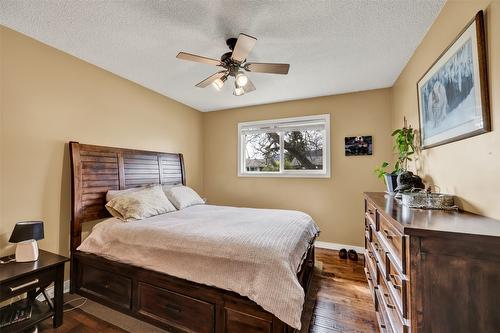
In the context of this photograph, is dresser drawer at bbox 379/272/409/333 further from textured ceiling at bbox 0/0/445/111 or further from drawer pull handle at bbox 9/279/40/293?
drawer pull handle at bbox 9/279/40/293

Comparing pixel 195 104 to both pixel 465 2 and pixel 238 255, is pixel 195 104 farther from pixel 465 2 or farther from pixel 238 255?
pixel 465 2

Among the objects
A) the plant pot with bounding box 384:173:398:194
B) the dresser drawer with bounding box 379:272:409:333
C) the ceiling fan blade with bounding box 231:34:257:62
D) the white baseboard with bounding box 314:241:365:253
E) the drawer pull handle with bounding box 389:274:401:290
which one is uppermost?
the ceiling fan blade with bounding box 231:34:257:62

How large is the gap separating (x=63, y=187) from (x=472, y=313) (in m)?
3.25

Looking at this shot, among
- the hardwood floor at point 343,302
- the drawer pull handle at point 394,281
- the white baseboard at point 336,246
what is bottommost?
the hardwood floor at point 343,302

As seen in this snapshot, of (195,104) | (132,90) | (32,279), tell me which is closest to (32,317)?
(32,279)

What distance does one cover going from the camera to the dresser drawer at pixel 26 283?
151 cm

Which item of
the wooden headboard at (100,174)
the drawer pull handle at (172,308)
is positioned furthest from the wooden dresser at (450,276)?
the wooden headboard at (100,174)

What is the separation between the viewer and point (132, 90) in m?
3.09

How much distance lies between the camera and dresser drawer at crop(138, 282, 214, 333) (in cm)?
161

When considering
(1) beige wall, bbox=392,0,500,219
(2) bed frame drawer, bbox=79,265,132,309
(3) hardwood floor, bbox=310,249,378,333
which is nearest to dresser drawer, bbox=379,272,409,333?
(3) hardwood floor, bbox=310,249,378,333

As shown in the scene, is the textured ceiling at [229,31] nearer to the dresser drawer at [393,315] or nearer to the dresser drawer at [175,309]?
the dresser drawer at [393,315]

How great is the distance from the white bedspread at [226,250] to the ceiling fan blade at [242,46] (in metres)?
1.55

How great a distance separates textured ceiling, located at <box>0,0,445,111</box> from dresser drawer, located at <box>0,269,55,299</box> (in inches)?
82.0

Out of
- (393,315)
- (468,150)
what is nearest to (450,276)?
(393,315)
